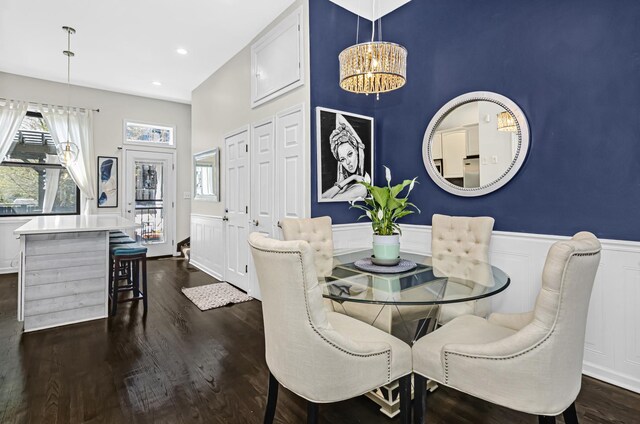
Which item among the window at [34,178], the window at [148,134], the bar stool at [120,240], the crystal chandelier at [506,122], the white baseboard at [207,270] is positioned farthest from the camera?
the window at [148,134]

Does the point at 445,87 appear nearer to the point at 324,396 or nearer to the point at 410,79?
the point at 410,79

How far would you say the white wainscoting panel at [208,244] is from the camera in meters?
4.86

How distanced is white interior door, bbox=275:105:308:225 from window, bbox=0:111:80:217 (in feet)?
14.6

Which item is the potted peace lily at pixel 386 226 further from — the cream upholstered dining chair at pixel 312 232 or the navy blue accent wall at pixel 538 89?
the navy blue accent wall at pixel 538 89

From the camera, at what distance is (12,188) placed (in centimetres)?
522

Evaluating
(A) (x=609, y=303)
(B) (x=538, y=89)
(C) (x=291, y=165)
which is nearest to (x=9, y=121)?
(C) (x=291, y=165)

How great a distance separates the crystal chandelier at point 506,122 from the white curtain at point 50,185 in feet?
21.9

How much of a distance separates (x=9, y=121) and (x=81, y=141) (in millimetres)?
931

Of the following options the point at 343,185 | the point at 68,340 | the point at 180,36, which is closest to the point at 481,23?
the point at 343,185

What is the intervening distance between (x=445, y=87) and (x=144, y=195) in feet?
18.7

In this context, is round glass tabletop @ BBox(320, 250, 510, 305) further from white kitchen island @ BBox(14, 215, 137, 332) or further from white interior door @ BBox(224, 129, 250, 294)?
white kitchen island @ BBox(14, 215, 137, 332)

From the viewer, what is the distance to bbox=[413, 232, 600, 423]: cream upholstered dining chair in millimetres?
1174

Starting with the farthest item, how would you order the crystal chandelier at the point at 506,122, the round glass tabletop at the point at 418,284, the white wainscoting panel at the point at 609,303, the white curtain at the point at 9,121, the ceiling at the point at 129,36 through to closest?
the white curtain at the point at 9,121, the ceiling at the point at 129,36, the crystal chandelier at the point at 506,122, the white wainscoting panel at the point at 609,303, the round glass tabletop at the point at 418,284

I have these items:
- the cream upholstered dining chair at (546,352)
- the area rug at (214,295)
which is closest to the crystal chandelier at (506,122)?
the cream upholstered dining chair at (546,352)
